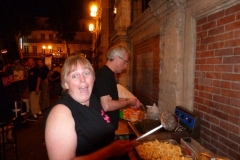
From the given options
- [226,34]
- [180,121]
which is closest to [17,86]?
[180,121]

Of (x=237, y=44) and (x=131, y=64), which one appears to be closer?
(x=237, y=44)

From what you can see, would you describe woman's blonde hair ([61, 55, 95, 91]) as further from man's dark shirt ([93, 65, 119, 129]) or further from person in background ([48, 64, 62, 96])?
person in background ([48, 64, 62, 96])

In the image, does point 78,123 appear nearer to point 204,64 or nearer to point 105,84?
point 105,84

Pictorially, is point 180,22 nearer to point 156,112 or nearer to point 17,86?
point 156,112

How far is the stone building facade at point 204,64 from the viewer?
216 centimetres

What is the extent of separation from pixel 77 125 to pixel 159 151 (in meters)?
1.23

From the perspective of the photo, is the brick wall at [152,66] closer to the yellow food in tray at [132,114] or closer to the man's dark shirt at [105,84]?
the yellow food in tray at [132,114]

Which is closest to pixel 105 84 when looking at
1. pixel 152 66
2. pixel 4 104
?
pixel 152 66

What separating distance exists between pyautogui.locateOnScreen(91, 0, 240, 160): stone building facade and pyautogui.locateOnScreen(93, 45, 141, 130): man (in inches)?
32.0

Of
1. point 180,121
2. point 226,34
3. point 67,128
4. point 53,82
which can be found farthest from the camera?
point 53,82

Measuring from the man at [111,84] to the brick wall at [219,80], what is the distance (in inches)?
46.7

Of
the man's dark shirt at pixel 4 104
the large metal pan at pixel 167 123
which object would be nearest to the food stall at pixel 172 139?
the large metal pan at pixel 167 123

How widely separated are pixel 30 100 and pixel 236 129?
797 centimetres

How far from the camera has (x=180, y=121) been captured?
300 centimetres
